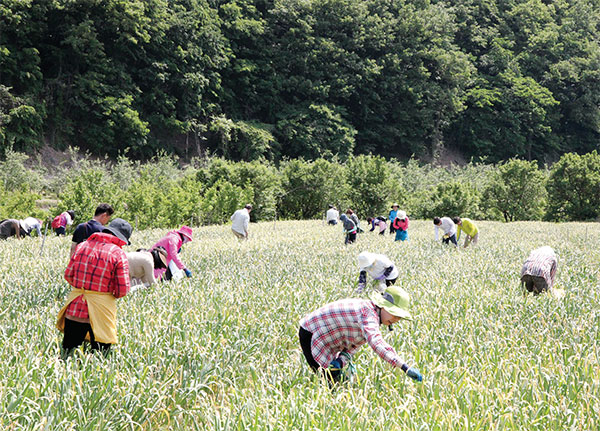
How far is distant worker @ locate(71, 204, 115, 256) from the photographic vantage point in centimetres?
552

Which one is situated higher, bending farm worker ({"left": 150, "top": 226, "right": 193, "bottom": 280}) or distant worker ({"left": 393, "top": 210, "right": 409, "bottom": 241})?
bending farm worker ({"left": 150, "top": 226, "right": 193, "bottom": 280})

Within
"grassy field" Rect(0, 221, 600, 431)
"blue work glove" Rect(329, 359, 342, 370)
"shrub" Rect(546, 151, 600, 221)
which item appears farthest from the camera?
"shrub" Rect(546, 151, 600, 221)

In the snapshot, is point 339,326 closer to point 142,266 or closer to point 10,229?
point 142,266

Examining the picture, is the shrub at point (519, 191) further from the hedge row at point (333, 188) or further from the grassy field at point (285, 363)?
the grassy field at point (285, 363)

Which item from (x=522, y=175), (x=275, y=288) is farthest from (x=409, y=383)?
(x=522, y=175)

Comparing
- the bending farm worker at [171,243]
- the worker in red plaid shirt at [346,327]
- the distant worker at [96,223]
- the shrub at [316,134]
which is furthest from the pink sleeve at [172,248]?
the shrub at [316,134]

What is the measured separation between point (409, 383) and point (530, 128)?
232ft

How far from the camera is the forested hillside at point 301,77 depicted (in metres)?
39.1

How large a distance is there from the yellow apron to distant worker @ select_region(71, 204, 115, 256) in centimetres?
149

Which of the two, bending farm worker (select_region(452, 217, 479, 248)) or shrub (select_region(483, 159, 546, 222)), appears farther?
shrub (select_region(483, 159, 546, 222))

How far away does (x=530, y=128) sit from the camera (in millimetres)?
65438

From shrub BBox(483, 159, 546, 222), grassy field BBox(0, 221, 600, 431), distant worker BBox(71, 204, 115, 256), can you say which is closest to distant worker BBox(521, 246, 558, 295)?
grassy field BBox(0, 221, 600, 431)

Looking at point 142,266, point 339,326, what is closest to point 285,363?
point 339,326

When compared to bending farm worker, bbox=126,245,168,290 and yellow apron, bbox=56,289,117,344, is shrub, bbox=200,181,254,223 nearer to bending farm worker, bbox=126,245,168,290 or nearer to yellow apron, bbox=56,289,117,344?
bending farm worker, bbox=126,245,168,290
